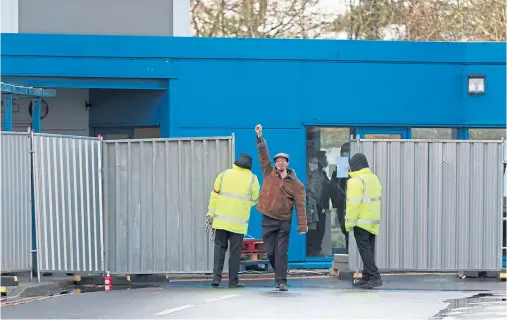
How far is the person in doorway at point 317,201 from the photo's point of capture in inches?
802

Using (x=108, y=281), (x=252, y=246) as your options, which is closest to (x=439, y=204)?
(x=252, y=246)

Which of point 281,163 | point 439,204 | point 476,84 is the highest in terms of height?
point 476,84

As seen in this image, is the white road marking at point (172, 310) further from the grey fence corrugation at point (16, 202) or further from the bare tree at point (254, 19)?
the bare tree at point (254, 19)

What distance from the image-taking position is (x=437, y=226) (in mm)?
17344

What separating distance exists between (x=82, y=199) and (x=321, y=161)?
5173mm

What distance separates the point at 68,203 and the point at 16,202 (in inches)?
39.3

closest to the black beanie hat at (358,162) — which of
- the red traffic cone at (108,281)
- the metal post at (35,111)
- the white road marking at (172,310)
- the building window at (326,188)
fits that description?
the red traffic cone at (108,281)

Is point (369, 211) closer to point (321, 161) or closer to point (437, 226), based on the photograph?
point (437, 226)

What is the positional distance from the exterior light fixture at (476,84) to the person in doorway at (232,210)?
613 centimetres

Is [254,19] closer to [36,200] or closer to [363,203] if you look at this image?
[363,203]

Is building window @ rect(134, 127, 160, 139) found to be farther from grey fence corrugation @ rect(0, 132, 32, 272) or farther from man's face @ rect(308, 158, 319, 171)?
grey fence corrugation @ rect(0, 132, 32, 272)

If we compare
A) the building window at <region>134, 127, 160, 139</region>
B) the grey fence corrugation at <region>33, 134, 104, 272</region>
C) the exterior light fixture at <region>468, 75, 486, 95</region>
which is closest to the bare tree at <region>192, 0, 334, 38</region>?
the building window at <region>134, 127, 160, 139</region>

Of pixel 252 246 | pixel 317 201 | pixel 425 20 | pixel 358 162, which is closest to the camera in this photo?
pixel 358 162

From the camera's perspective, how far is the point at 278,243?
51.1 ft
